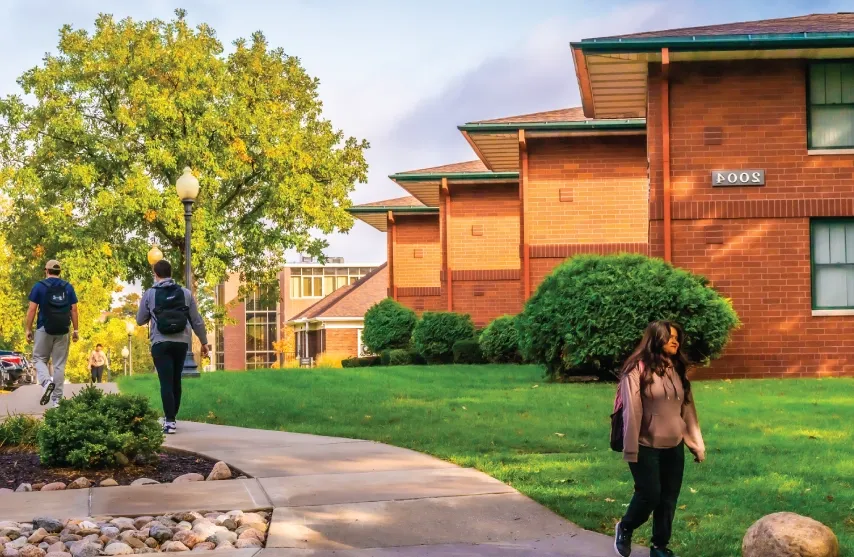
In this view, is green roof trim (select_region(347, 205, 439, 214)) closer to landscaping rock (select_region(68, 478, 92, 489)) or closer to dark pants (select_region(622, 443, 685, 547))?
landscaping rock (select_region(68, 478, 92, 489))

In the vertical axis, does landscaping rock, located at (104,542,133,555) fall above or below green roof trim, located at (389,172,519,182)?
below

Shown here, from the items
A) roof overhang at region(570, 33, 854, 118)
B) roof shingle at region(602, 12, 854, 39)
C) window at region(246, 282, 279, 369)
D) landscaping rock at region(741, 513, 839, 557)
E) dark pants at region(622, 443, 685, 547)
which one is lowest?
window at region(246, 282, 279, 369)

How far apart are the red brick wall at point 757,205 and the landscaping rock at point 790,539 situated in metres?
13.6

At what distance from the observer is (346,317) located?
2485 inches

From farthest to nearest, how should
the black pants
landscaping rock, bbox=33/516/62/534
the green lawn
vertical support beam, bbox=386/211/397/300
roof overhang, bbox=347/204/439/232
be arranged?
vertical support beam, bbox=386/211/397/300, roof overhang, bbox=347/204/439/232, the black pants, the green lawn, landscaping rock, bbox=33/516/62/534

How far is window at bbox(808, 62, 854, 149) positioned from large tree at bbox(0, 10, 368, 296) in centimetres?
2291

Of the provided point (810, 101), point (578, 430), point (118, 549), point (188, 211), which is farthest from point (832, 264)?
point (118, 549)

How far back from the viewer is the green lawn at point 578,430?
7891 mm

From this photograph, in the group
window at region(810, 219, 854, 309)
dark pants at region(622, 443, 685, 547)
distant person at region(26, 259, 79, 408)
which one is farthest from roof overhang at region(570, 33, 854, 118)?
dark pants at region(622, 443, 685, 547)

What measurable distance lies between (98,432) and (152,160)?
96.3 ft


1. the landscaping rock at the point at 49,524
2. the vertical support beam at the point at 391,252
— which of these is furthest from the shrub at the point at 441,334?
the landscaping rock at the point at 49,524

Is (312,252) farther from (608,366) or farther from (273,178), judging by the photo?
(608,366)

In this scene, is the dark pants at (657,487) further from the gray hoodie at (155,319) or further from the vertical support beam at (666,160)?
the vertical support beam at (666,160)

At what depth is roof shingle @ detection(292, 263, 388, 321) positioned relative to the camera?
63531mm
